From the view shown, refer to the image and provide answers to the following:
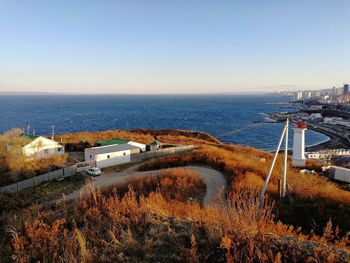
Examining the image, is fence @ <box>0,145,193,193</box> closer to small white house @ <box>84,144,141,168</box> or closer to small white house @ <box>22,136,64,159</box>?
small white house @ <box>84,144,141,168</box>

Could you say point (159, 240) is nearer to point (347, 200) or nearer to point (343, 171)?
point (347, 200)

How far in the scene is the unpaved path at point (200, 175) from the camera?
1531 centimetres

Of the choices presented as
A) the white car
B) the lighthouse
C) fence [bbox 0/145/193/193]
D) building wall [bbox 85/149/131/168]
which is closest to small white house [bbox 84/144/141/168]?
building wall [bbox 85/149/131/168]

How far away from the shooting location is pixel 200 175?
62.7 ft

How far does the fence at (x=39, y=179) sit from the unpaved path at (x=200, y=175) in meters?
3.06

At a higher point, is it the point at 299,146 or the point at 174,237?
the point at 174,237

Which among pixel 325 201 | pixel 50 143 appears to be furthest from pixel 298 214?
pixel 50 143

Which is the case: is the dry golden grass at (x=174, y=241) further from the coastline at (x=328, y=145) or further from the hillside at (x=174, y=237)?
the coastline at (x=328, y=145)

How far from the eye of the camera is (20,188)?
19.3 meters

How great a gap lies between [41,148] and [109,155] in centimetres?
790

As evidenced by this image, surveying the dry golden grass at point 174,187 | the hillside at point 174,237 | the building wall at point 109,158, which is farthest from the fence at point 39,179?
the hillside at point 174,237

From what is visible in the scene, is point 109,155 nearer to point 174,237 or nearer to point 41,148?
point 41,148

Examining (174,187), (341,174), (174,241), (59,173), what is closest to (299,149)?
(341,174)

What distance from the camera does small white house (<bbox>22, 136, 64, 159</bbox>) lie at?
1043 inches
